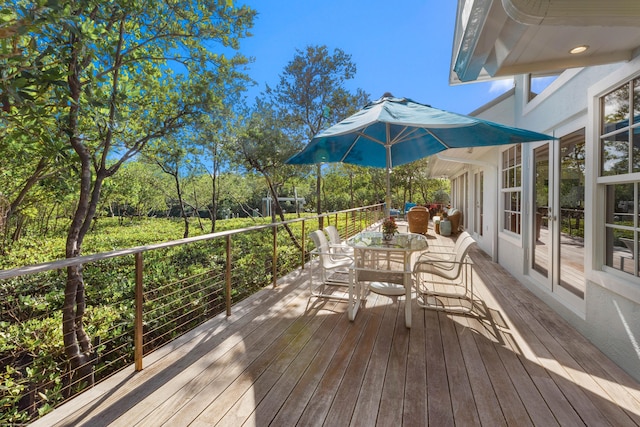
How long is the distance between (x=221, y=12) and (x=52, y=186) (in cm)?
528

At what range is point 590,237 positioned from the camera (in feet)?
8.28

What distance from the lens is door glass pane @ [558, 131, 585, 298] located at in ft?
9.47

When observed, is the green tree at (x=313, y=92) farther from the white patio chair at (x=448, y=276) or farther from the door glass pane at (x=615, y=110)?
the door glass pane at (x=615, y=110)

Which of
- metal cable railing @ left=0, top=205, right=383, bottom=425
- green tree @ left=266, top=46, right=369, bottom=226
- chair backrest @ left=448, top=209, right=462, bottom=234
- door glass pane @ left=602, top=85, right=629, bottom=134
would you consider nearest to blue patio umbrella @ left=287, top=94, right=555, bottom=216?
door glass pane @ left=602, top=85, right=629, bottom=134

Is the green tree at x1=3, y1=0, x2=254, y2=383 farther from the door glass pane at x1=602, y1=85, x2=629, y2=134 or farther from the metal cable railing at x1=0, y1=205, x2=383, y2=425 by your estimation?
the door glass pane at x1=602, y1=85, x2=629, y2=134

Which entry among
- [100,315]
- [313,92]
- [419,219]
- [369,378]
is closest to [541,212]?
[369,378]

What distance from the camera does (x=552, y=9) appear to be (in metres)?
1.46

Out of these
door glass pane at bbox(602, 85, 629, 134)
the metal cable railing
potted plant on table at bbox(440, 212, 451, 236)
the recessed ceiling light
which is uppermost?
the recessed ceiling light

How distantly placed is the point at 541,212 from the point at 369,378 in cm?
329

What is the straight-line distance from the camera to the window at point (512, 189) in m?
4.44

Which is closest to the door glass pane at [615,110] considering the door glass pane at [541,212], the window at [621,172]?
the window at [621,172]

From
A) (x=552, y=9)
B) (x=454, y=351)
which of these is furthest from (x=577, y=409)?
(x=552, y=9)

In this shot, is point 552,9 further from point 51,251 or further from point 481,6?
point 51,251

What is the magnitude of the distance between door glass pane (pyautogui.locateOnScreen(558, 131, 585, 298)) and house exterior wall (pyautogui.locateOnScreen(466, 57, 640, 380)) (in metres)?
0.17
